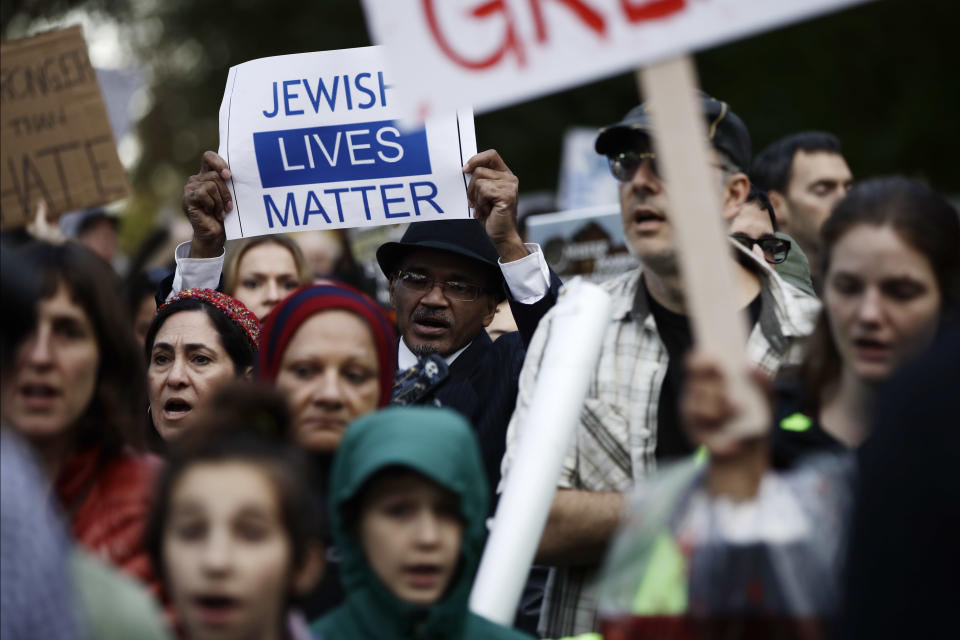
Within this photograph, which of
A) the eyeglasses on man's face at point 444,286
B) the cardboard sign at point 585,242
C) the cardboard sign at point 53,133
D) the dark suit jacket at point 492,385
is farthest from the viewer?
the cardboard sign at point 585,242

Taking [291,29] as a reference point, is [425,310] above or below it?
below

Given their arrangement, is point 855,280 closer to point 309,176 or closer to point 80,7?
point 309,176

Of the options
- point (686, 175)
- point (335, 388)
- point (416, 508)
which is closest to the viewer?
point (686, 175)

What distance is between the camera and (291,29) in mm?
19422

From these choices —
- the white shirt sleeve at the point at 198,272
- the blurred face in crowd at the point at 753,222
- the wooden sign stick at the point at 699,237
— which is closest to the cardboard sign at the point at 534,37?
the wooden sign stick at the point at 699,237

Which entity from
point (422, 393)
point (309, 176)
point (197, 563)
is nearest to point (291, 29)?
point (309, 176)

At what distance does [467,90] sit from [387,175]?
7.02 feet

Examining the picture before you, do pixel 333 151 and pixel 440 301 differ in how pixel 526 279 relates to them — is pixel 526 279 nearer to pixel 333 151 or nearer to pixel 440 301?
pixel 440 301

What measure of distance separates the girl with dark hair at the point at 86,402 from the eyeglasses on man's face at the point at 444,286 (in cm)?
174

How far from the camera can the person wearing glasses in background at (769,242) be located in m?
4.95

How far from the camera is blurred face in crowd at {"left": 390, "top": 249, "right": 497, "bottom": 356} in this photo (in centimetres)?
501

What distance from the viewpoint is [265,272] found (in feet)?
20.8

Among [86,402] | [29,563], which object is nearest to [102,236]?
[86,402]

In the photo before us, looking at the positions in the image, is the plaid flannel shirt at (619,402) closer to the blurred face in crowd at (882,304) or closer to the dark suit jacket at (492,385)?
the dark suit jacket at (492,385)
